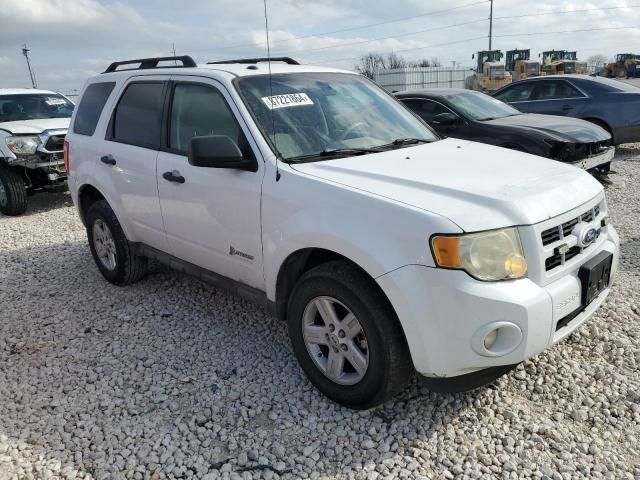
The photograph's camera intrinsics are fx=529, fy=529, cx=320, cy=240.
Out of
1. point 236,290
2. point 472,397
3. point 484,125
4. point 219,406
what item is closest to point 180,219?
point 236,290

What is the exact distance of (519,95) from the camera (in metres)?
10.6

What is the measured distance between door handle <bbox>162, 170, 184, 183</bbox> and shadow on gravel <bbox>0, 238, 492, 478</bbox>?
1.14 m

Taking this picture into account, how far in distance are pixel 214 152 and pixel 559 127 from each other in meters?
5.91

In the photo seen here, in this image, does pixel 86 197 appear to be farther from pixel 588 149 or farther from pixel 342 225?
pixel 588 149

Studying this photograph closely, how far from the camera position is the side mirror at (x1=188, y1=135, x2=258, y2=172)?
9.64ft

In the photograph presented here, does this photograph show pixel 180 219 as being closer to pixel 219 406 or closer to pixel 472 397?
pixel 219 406

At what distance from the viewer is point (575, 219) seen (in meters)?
2.68

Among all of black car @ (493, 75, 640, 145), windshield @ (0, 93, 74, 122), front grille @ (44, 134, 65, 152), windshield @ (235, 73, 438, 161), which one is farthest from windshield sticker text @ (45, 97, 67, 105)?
black car @ (493, 75, 640, 145)

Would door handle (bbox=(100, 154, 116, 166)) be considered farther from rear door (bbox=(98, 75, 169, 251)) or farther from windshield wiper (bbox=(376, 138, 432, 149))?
windshield wiper (bbox=(376, 138, 432, 149))

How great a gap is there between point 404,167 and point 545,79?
28.8 feet

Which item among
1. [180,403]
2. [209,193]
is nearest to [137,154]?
[209,193]

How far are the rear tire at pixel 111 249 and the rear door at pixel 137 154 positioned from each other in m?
0.24

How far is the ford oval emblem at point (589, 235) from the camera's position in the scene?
2.69 meters

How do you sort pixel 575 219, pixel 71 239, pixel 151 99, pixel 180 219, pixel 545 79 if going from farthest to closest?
1. pixel 545 79
2. pixel 71 239
3. pixel 151 99
4. pixel 180 219
5. pixel 575 219
